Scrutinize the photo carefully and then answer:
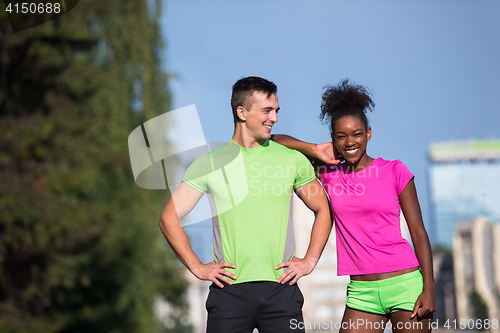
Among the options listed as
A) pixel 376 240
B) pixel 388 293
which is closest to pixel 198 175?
pixel 376 240

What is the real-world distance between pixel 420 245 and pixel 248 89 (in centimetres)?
116

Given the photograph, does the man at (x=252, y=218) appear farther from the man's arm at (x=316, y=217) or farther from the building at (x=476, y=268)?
the building at (x=476, y=268)

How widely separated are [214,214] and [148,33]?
9766 mm

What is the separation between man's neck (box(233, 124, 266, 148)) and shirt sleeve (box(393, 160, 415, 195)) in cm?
70

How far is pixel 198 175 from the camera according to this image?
2.75 meters

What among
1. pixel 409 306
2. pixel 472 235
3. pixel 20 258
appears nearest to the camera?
pixel 409 306

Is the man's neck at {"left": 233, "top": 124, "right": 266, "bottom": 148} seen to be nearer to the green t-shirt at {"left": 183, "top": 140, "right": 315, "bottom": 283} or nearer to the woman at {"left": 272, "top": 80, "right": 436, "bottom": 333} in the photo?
the green t-shirt at {"left": 183, "top": 140, "right": 315, "bottom": 283}

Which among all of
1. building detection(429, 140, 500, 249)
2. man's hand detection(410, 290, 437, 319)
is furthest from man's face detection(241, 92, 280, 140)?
building detection(429, 140, 500, 249)

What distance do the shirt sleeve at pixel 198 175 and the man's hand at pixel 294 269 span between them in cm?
55

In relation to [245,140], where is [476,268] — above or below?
below

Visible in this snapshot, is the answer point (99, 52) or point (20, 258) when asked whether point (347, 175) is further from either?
point (99, 52)

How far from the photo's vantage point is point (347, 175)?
9.36 ft

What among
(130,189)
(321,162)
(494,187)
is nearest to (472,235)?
(130,189)

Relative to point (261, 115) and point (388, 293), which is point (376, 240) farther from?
point (261, 115)
